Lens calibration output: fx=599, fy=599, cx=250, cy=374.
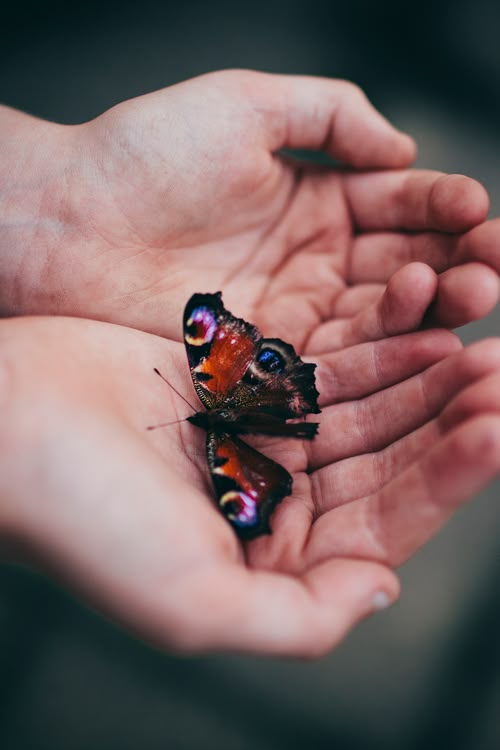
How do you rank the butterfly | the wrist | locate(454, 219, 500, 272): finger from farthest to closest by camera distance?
1. the wrist
2. locate(454, 219, 500, 272): finger
3. the butterfly

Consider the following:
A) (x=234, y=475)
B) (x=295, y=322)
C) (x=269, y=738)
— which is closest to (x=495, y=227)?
(x=295, y=322)

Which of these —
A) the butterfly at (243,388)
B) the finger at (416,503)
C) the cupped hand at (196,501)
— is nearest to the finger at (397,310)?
the cupped hand at (196,501)

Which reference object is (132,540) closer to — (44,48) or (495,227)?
(495,227)

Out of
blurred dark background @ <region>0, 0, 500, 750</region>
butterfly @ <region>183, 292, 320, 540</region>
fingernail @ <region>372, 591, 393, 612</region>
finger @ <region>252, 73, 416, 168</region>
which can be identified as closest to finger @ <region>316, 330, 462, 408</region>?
butterfly @ <region>183, 292, 320, 540</region>

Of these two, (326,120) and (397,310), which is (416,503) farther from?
(326,120)

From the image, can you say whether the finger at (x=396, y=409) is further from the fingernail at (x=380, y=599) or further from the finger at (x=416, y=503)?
the fingernail at (x=380, y=599)

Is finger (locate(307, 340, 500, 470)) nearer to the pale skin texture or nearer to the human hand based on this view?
the pale skin texture

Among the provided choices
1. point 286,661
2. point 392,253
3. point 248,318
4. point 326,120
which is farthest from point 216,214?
A: point 286,661
